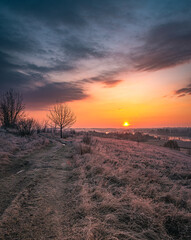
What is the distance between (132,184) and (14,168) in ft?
16.6

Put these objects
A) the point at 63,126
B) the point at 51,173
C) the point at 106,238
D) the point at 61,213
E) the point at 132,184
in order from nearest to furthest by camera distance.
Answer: the point at 106,238 < the point at 61,213 < the point at 132,184 < the point at 51,173 < the point at 63,126

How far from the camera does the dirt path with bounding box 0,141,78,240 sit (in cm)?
223

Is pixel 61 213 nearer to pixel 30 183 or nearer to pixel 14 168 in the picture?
pixel 30 183

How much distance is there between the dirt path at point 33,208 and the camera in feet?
7.33

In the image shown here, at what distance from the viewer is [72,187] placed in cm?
412

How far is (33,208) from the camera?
2932 mm

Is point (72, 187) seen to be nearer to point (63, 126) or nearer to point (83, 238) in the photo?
point (83, 238)

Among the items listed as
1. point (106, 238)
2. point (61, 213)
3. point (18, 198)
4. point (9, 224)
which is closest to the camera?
point (106, 238)

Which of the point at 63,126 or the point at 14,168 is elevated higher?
the point at 63,126

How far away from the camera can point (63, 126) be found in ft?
94.3

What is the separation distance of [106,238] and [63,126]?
2748cm

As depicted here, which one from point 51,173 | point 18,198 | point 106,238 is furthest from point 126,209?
point 51,173

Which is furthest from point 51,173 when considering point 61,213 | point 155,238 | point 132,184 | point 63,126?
point 63,126

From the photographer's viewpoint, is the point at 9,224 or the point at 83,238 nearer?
the point at 83,238
